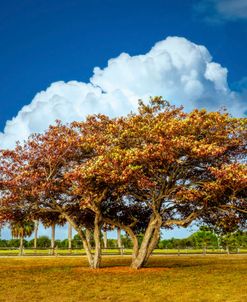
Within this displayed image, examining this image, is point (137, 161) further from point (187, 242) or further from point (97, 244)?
point (187, 242)

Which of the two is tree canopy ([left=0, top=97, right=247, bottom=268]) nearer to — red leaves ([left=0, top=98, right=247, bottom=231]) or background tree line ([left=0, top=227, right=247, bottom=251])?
red leaves ([left=0, top=98, right=247, bottom=231])

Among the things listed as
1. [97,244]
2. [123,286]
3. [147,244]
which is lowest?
[123,286]

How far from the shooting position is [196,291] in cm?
2027

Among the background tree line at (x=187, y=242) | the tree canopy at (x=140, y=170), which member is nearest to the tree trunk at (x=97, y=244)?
the tree canopy at (x=140, y=170)

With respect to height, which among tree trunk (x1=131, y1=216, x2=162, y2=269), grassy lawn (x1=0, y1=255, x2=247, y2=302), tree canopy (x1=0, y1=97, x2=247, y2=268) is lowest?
grassy lawn (x1=0, y1=255, x2=247, y2=302)

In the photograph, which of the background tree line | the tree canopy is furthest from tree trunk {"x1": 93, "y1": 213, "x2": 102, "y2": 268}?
the background tree line

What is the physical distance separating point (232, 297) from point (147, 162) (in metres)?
11.1

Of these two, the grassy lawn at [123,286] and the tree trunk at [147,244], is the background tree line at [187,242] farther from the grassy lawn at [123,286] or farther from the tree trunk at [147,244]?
the grassy lawn at [123,286]

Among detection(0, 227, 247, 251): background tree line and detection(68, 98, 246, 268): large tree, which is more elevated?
detection(68, 98, 246, 268): large tree

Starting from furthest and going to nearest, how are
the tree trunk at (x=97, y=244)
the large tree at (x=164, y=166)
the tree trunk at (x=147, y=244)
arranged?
the tree trunk at (x=97, y=244) < the tree trunk at (x=147, y=244) < the large tree at (x=164, y=166)

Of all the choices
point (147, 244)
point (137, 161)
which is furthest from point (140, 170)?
point (147, 244)

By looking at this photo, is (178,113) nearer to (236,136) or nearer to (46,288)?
(236,136)

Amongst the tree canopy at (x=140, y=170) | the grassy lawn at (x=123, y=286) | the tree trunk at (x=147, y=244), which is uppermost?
the tree canopy at (x=140, y=170)

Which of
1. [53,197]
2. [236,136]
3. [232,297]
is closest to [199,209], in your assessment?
[236,136]
